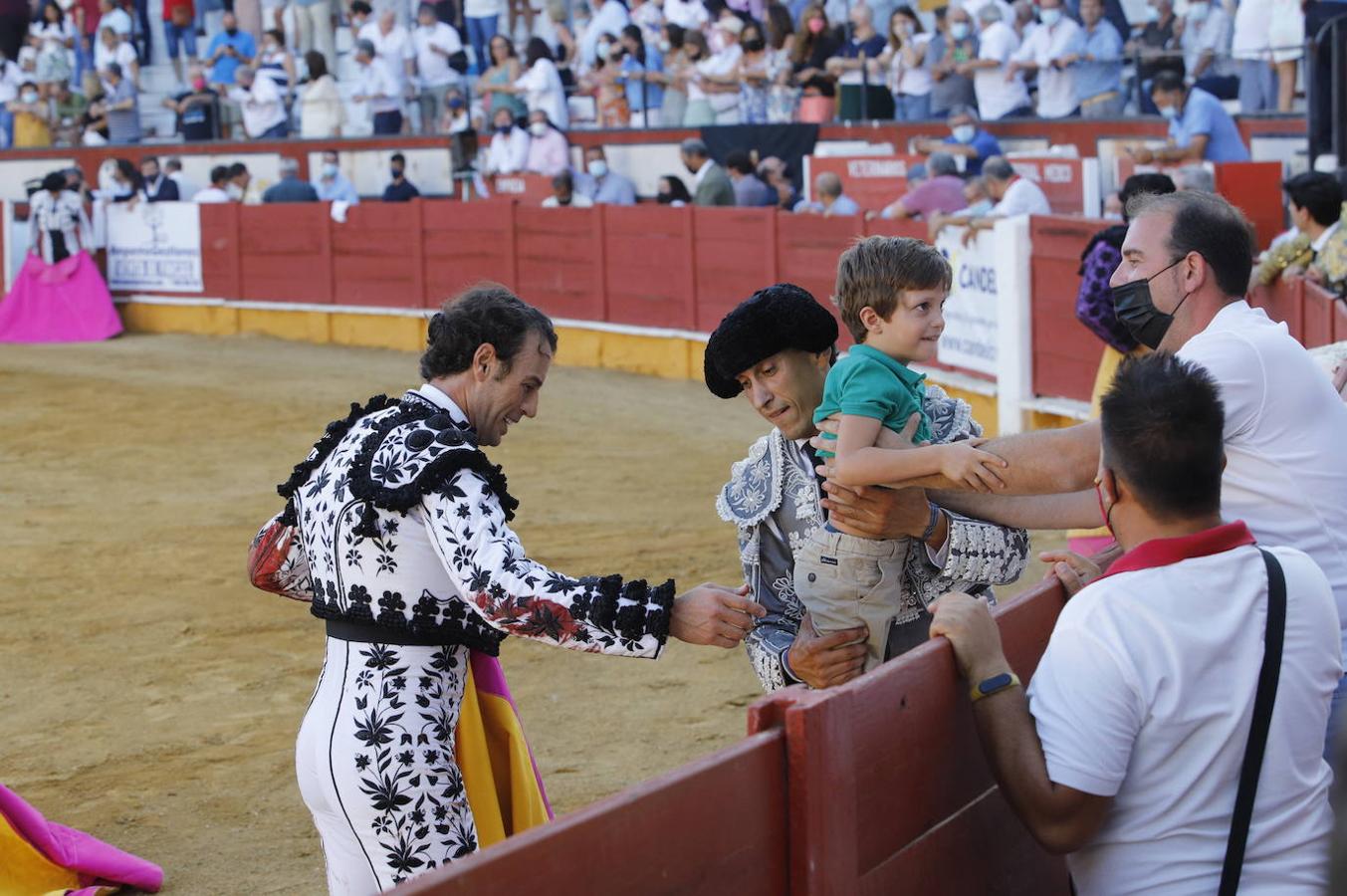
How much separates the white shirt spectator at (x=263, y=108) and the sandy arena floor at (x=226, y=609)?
24.8 ft

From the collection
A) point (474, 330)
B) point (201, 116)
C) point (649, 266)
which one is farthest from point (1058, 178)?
point (201, 116)

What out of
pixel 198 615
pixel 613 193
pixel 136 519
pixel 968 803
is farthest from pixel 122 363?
pixel 968 803

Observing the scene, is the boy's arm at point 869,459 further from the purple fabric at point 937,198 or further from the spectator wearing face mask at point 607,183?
the spectator wearing face mask at point 607,183

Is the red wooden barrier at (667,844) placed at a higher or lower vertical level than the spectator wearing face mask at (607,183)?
lower

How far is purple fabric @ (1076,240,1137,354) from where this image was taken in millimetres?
3832

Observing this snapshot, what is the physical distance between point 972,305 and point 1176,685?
29.7 ft

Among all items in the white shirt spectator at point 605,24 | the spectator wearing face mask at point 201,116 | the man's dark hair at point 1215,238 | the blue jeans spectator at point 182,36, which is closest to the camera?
the man's dark hair at point 1215,238

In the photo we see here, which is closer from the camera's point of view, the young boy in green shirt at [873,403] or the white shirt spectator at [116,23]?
Answer: the young boy in green shirt at [873,403]

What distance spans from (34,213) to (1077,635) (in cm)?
1736

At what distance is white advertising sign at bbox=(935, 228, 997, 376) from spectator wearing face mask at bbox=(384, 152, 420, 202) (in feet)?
25.3

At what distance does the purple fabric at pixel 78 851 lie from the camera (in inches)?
162

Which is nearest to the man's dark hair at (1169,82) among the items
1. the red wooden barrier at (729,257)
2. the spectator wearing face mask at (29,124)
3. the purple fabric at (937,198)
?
the purple fabric at (937,198)

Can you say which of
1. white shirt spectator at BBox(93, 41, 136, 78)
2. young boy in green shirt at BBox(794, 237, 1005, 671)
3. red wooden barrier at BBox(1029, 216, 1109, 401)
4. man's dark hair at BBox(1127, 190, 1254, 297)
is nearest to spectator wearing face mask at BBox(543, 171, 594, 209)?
red wooden barrier at BBox(1029, 216, 1109, 401)

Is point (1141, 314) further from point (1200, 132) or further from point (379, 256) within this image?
point (379, 256)
